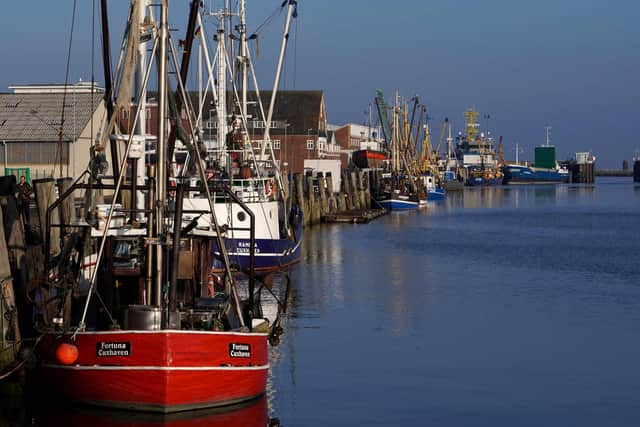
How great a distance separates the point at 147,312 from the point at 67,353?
1.56 metres

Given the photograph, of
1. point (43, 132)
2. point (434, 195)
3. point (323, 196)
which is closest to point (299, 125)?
point (434, 195)

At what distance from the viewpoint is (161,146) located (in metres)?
20.8

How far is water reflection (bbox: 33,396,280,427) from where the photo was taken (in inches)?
802

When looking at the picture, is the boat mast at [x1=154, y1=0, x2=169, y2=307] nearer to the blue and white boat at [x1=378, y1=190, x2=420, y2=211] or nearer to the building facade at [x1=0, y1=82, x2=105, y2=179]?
the building facade at [x1=0, y1=82, x2=105, y2=179]

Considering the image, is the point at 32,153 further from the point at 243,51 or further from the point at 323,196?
the point at 323,196

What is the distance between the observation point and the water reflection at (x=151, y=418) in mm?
20359

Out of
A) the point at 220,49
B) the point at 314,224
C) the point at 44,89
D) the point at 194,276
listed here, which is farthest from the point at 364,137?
the point at 194,276

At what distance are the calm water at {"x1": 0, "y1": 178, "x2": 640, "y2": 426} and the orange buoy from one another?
1608mm

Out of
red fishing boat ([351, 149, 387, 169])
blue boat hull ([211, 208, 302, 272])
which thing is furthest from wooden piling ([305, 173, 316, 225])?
red fishing boat ([351, 149, 387, 169])

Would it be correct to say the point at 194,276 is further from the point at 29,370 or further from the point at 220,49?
the point at 220,49

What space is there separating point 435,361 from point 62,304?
9859 millimetres

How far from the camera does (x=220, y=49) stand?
4875 centimetres

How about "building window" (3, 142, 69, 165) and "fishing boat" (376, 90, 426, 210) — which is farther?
"fishing boat" (376, 90, 426, 210)

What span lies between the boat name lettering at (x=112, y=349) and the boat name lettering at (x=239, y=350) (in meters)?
1.95
